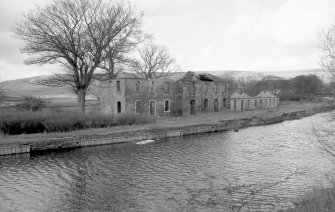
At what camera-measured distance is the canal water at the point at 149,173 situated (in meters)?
11.6

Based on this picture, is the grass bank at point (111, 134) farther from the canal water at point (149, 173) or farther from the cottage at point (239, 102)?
the cottage at point (239, 102)

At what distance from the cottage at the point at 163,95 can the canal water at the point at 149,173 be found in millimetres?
12254

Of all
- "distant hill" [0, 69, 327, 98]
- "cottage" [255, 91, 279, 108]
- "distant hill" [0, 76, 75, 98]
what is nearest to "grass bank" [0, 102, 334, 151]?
"cottage" [255, 91, 279, 108]

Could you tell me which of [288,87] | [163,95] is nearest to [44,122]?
[163,95]

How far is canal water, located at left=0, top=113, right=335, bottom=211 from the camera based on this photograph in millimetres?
11594

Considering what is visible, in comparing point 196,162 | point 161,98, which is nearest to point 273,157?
point 196,162

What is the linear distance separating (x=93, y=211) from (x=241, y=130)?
74.8 ft

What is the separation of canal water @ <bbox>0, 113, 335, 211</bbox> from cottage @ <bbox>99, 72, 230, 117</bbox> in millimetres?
12254

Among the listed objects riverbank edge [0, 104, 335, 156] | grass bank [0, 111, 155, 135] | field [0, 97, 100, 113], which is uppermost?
field [0, 97, 100, 113]

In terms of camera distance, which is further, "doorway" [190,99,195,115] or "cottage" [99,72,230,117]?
"doorway" [190,99,195,115]

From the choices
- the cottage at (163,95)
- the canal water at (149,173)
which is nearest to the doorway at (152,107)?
the cottage at (163,95)

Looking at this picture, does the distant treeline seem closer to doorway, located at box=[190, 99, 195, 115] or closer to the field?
doorway, located at box=[190, 99, 195, 115]

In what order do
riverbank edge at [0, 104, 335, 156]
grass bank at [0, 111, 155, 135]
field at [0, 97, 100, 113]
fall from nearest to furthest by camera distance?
riverbank edge at [0, 104, 335, 156], grass bank at [0, 111, 155, 135], field at [0, 97, 100, 113]

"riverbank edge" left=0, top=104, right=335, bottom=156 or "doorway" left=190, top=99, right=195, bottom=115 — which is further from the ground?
"doorway" left=190, top=99, right=195, bottom=115
